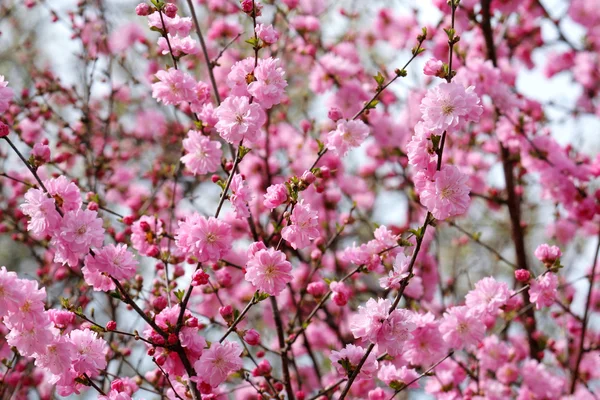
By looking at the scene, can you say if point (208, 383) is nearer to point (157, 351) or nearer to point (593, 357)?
point (157, 351)

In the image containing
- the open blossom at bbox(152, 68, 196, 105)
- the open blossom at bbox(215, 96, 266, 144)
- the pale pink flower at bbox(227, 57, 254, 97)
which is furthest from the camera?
the open blossom at bbox(152, 68, 196, 105)

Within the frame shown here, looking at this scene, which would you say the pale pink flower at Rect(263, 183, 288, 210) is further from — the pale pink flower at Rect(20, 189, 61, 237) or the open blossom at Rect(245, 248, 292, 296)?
the pale pink flower at Rect(20, 189, 61, 237)

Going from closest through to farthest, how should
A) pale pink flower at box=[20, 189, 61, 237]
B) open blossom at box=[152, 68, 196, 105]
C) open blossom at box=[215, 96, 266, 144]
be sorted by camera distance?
pale pink flower at box=[20, 189, 61, 237], open blossom at box=[215, 96, 266, 144], open blossom at box=[152, 68, 196, 105]

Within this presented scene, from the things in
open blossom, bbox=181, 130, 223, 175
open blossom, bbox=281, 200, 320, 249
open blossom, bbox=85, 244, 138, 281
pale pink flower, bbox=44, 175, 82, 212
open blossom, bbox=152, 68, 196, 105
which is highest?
open blossom, bbox=152, 68, 196, 105

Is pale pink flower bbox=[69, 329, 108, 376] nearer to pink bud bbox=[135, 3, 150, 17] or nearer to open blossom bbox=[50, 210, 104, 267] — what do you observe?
open blossom bbox=[50, 210, 104, 267]

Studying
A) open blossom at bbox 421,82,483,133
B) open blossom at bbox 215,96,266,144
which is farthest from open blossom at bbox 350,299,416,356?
open blossom at bbox 215,96,266,144

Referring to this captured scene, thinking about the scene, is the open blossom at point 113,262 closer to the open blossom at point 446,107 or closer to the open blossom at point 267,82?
the open blossom at point 267,82

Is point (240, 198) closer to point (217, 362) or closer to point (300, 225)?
point (300, 225)

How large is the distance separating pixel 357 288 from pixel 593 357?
1.58 metres

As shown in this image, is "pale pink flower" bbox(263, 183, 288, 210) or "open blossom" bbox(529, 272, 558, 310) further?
"open blossom" bbox(529, 272, 558, 310)

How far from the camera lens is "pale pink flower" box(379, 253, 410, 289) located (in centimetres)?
201

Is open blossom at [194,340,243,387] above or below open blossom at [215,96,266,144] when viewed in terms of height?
below

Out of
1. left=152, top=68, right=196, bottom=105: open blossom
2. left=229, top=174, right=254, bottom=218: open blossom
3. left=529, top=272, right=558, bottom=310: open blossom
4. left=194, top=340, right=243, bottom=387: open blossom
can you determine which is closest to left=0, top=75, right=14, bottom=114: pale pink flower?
left=152, top=68, right=196, bottom=105: open blossom

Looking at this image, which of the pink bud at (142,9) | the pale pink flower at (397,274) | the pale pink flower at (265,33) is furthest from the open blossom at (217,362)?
the pink bud at (142,9)
